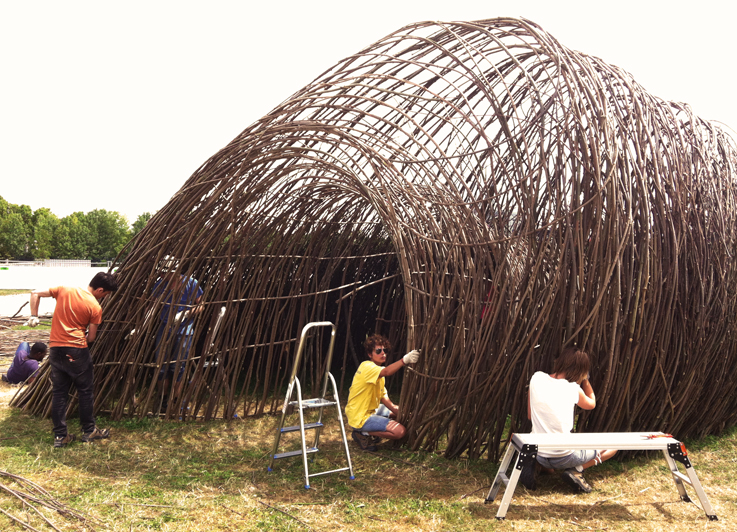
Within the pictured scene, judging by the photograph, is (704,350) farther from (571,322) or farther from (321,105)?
(321,105)

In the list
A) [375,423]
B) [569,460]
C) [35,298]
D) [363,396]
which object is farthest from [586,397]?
[35,298]

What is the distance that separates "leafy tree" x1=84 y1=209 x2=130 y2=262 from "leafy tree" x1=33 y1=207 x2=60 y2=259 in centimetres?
391

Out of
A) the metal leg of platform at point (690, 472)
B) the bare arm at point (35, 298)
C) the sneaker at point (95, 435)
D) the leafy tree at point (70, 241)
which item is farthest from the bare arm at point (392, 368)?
the leafy tree at point (70, 241)

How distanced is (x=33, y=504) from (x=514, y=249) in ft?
12.6

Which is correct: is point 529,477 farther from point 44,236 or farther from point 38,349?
point 44,236

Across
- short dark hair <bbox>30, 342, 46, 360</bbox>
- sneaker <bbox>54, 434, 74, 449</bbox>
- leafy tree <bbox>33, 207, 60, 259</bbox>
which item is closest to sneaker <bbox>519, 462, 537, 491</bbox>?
sneaker <bbox>54, 434, 74, 449</bbox>

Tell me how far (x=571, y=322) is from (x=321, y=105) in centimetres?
301

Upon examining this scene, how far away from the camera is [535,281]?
4.11 m

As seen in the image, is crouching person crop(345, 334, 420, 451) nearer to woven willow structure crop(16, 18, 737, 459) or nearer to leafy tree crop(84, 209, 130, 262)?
woven willow structure crop(16, 18, 737, 459)

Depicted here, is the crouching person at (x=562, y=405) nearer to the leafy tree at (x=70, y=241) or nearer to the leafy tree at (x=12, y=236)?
the leafy tree at (x=12, y=236)

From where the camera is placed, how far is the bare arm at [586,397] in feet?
12.9

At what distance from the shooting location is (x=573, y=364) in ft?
12.6

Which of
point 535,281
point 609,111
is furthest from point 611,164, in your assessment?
point 535,281

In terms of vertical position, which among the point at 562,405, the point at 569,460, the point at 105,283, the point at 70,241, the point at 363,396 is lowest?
the point at 569,460
